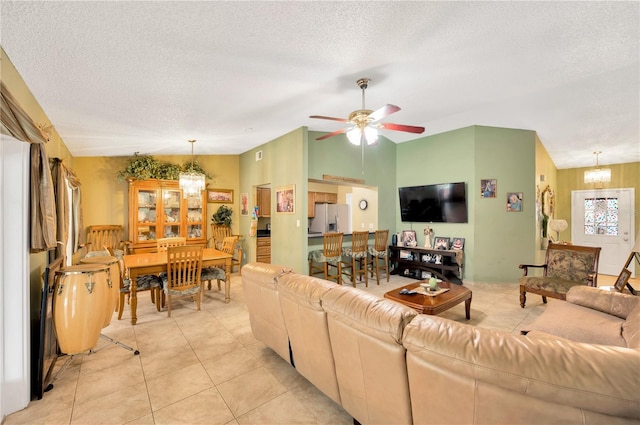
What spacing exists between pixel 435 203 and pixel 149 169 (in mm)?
5610

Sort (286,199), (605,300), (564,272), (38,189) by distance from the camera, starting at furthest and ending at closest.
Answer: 1. (286,199)
2. (564,272)
3. (605,300)
4. (38,189)

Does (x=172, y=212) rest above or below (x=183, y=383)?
above

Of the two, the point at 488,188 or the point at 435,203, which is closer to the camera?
the point at 488,188

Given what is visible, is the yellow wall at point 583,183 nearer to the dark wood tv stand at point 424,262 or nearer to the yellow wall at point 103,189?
the dark wood tv stand at point 424,262

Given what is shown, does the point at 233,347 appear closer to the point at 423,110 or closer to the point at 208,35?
the point at 208,35

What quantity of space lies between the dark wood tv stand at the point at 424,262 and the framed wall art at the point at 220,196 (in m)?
3.79

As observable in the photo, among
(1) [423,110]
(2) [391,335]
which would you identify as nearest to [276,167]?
(1) [423,110]

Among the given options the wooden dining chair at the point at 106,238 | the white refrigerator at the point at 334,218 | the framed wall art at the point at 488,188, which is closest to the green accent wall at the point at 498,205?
the framed wall art at the point at 488,188

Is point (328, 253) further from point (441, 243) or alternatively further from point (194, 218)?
point (194, 218)

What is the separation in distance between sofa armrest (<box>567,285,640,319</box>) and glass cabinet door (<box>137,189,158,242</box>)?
6.34 m

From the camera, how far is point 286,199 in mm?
5012

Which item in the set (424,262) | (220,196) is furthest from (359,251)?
(220,196)

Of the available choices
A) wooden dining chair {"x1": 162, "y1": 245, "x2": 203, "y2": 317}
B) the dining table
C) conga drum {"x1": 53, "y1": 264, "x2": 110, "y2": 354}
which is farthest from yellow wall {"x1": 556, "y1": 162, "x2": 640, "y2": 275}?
conga drum {"x1": 53, "y1": 264, "x2": 110, "y2": 354}

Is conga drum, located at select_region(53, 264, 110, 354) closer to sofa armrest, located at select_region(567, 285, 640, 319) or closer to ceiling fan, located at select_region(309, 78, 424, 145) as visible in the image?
ceiling fan, located at select_region(309, 78, 424, 145)
